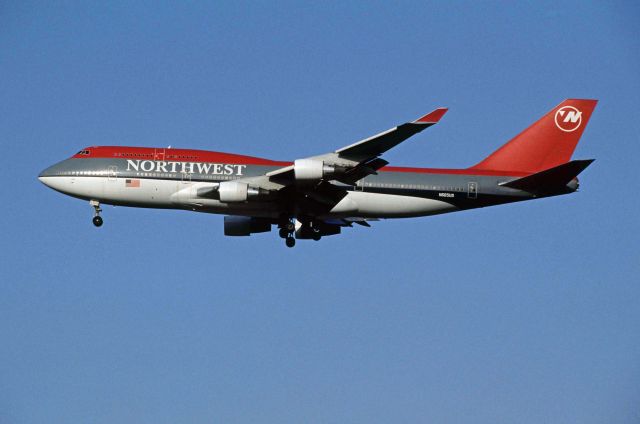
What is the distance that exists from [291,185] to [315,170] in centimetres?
265

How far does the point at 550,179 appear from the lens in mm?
55875

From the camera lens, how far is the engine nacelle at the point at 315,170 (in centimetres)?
5284

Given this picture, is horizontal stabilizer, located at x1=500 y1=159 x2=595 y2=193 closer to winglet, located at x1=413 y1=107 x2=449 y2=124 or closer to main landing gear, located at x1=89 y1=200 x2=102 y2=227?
winglet, located at x1=413 y1=107 x2=449 y2=124

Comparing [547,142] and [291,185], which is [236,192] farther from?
[547,142]

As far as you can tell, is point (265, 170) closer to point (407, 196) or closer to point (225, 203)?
point (225, 203)

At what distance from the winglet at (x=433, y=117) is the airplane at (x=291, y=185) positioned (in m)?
4.83

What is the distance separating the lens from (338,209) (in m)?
57.0

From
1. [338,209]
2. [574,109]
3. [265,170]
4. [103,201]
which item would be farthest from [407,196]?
[103,201]

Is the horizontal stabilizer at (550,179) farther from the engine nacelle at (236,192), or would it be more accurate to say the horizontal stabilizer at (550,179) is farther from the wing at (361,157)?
the engine nacelle at (236,192)

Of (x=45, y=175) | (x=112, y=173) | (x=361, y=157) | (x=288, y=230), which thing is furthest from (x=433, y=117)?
(x=45, y=175)

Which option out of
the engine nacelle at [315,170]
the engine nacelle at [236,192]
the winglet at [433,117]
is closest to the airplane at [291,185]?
the engine nacelle at [236,192]

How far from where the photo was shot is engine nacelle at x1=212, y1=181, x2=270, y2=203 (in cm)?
5416

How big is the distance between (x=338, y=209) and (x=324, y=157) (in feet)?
15.8

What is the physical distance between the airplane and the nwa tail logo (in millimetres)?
2276
